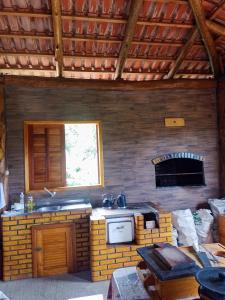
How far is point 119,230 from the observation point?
354 cm

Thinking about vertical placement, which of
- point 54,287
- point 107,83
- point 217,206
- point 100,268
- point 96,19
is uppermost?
point 96,19

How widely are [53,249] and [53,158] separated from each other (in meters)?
1.41

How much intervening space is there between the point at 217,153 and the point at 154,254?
135 inches

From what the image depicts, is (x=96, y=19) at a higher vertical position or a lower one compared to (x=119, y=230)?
higher

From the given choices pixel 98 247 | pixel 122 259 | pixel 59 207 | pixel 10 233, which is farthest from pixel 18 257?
pixel 122 259

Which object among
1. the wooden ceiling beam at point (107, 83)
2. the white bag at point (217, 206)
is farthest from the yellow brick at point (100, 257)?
the wooden ceiling beam at point (107, 83)

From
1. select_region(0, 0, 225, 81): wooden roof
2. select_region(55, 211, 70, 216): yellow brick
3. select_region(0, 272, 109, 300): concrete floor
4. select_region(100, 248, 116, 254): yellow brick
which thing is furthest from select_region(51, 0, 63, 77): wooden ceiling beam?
select_region(0, 272, 109, 300): concrete floor

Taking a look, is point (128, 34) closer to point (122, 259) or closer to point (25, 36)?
point (25, 36)

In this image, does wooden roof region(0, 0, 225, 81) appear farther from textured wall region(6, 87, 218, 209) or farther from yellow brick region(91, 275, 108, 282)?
yellow brick region(91, 275, 108, 282)

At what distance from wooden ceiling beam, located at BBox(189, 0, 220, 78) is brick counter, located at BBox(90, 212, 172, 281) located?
2765 mm

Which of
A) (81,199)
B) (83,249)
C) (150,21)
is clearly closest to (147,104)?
(150,21)

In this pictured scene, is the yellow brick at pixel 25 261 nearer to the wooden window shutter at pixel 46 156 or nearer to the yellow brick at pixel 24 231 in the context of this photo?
the yellow brick at pixel 24 231

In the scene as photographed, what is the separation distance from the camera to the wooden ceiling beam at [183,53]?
12.4 feet

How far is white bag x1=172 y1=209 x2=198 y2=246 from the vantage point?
4008 mm
